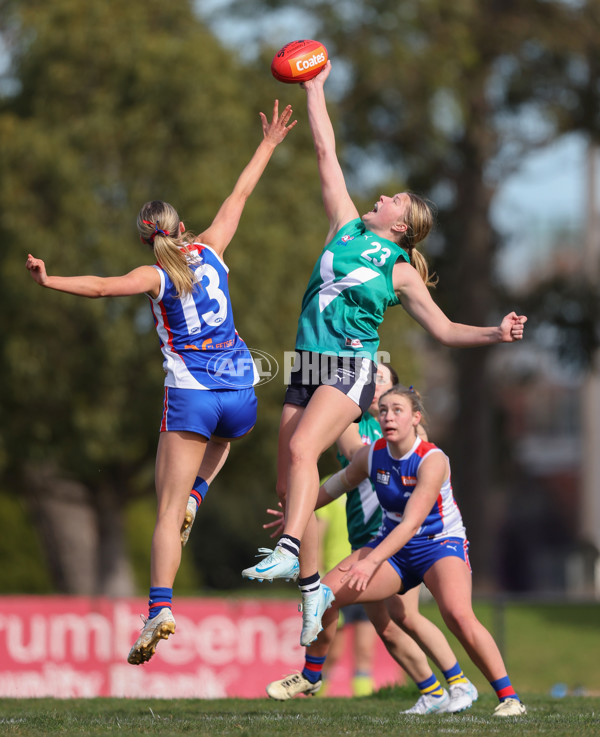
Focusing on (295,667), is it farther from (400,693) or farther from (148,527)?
(148,527)

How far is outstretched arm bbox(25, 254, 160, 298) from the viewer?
5.64 m

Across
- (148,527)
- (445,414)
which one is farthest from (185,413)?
(445,414)

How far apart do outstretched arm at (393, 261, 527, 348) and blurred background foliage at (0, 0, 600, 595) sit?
997 centimetres

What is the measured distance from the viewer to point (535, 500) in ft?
175

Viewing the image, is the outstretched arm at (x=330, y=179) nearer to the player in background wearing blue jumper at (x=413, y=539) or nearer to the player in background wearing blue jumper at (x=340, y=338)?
the player in background wearing blue jumper at (x=340, y=338)

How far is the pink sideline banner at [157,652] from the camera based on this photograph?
39.9 feet

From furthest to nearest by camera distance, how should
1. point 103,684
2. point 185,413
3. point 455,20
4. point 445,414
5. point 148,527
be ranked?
1. point 445,414
2. point 148,527
3. point 455,20
4. point 103,684
5. point 185,413

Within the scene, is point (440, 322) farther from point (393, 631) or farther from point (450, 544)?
point (393, 631)

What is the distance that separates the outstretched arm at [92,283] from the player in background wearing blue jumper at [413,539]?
165 centimetres

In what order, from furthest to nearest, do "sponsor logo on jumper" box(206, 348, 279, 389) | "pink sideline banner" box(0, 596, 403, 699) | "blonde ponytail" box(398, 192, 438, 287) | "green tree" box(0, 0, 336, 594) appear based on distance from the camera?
"green tree" box(0, 0, 336, 594) → "pink sideline banner" box(0, 596, 403, 699) → "blonde ponytail" box(398, 192, 438, 287) → "sponsor logo on jumper" box(206, 348, 279, 389)

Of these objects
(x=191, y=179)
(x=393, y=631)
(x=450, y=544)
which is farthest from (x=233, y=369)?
(x=191, y=179)

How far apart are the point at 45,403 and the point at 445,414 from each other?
1090 inches

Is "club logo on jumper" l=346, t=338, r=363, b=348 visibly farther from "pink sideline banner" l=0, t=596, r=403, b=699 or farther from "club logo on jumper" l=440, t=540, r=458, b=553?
"pink sideline banner" l=0, t=596, r=403, b=699

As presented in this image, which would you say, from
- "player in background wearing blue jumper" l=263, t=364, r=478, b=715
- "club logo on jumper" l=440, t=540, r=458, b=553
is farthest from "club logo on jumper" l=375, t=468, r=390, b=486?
"club logo on jumper" l=440, t=540, r=458, b=553
